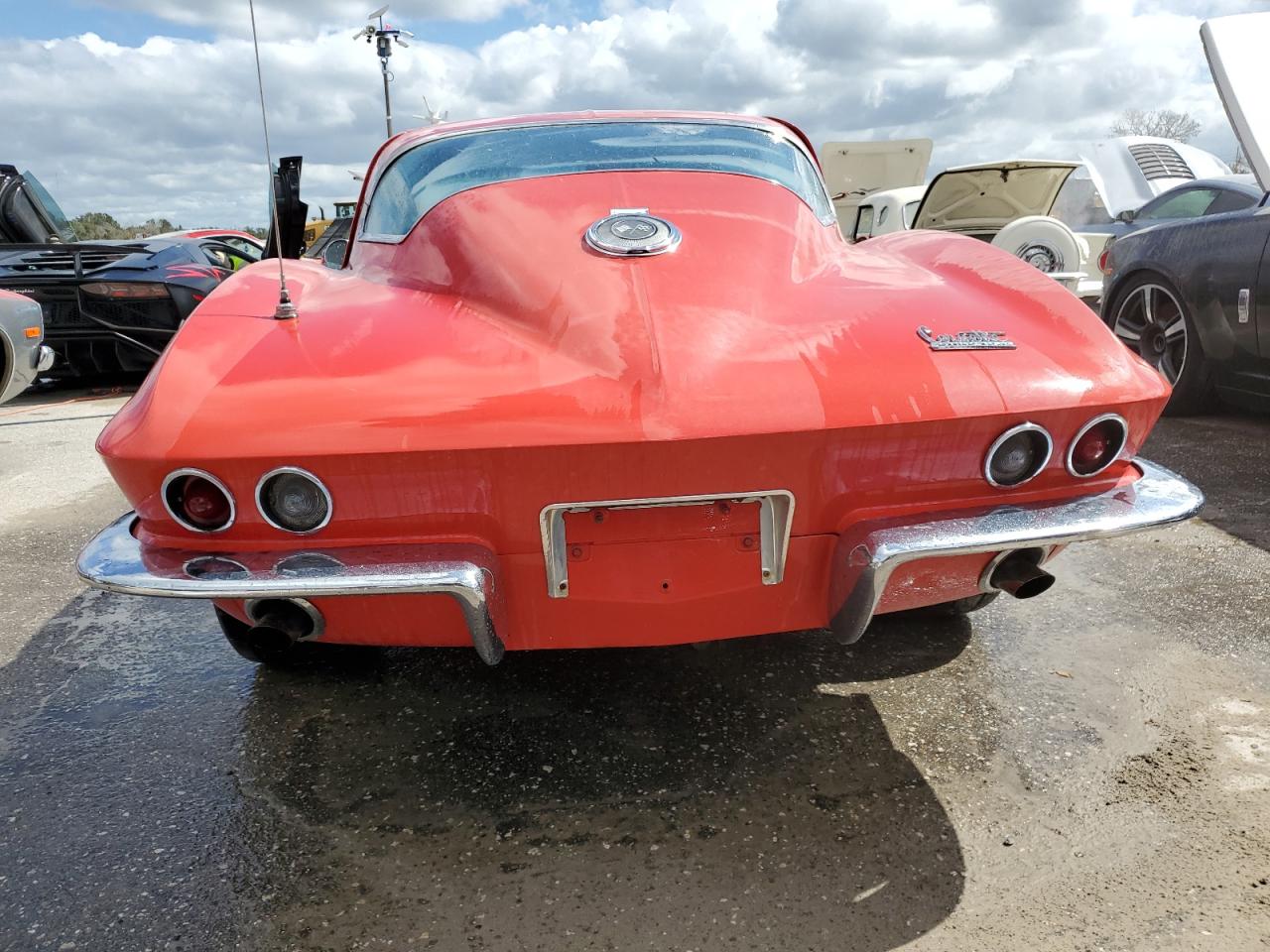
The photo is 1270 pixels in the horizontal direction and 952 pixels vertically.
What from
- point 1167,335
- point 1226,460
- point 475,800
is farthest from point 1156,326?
point 475,800

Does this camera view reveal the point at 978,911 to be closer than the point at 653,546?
Yes

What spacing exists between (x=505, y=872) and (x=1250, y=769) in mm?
1689

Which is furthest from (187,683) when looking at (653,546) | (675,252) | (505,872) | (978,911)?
(978,911)

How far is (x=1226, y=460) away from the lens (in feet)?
15.2

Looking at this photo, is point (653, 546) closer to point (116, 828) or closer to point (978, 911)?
point (978, 911)

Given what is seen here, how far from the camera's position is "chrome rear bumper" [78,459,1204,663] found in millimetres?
1771

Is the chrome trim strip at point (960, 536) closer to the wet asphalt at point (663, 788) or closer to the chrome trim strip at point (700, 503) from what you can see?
the chrome trim strip at point (700, 503)

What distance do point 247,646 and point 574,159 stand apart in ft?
5.50

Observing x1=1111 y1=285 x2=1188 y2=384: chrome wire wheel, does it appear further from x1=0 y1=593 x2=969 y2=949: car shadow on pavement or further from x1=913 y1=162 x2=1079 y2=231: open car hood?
x1=913 y1=162 x2=1079 y2=231: open car hood

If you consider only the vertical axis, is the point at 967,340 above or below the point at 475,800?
above

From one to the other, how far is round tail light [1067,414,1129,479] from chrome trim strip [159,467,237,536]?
171 cm

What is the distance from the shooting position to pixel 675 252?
7.47 ft


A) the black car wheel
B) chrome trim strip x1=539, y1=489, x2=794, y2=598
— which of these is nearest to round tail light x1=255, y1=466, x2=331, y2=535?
chrome trim strip x1=539, y1=489, x2=794, y2=598

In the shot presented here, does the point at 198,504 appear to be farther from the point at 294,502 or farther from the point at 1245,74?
the point at 1245,74
